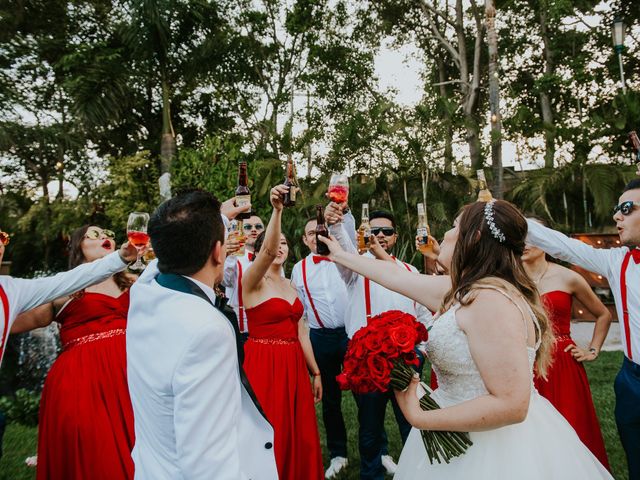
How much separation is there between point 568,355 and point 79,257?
4.01 metres

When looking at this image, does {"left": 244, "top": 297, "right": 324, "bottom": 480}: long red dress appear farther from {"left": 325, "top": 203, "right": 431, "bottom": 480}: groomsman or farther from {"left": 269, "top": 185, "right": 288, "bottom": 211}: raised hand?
{"left": 269, "top": 185, "right": 288, "bottom": 211}: raised hand

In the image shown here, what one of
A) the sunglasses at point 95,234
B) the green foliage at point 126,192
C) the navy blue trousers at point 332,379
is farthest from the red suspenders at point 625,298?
the green foliage at point 126,192

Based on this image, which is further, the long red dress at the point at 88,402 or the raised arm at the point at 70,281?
the long red dress at the point at 88,402

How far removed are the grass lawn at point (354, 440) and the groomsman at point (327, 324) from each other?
443mm

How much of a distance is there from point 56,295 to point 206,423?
221 cm

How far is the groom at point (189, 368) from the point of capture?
1.59 meters

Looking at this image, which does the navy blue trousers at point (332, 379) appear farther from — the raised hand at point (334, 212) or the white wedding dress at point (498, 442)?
the white wedding dress at point (498, 442)

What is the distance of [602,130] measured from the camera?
46.5ft

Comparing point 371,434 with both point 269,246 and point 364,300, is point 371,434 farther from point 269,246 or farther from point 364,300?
point 269,246

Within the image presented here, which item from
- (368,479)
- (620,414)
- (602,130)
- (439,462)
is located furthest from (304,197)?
(439,462)

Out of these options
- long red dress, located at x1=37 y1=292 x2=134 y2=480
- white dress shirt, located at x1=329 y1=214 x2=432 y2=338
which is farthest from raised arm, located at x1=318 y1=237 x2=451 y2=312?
long red dress, located at x1=37 y1=292 x2=134 y2=480

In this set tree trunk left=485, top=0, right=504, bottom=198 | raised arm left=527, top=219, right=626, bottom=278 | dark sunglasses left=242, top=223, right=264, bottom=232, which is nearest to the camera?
raised arm left=527, top=219, right=626, bottom=278

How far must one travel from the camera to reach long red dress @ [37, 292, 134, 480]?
3.46m

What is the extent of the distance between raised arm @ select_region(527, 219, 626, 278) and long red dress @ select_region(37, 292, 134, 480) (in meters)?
3.16
